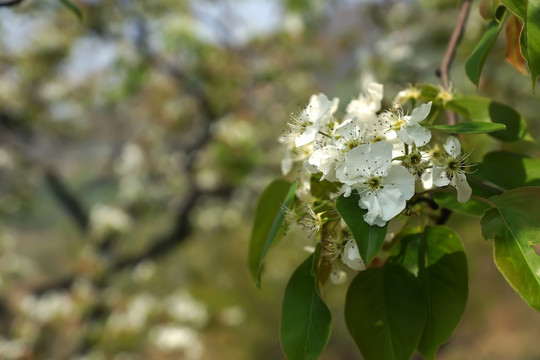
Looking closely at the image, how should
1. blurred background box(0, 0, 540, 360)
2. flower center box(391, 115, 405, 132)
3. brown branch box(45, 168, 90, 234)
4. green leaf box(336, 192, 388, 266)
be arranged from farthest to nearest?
brown branch box(45, 168, 90, 234), blurred background box(0, 0, 540, 360), flower center box(391, 115, 405, 132), green leaf box(336, 192, 388, 266)

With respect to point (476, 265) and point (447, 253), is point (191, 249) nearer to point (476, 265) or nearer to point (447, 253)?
point (476, 265)

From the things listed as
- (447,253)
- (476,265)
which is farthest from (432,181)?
(476,265)

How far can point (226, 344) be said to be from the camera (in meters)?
3.62

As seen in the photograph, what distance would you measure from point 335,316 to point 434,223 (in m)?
3.73

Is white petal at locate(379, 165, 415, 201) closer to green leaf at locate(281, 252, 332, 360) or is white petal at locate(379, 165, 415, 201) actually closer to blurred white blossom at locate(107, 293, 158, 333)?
green leaf at locate(281, 252, 332, 360)

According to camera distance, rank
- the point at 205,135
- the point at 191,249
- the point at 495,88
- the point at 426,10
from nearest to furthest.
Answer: the point at 495,88 < the point at 426,10 < the point at 205,135 < the point at 191,249

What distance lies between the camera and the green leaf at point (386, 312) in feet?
1.48

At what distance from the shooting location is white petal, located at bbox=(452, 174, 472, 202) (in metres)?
0.44

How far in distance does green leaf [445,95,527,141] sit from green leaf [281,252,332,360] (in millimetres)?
286

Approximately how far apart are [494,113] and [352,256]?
0.92 ft

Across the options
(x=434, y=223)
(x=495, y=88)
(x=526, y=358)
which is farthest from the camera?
(x=526, y=358)

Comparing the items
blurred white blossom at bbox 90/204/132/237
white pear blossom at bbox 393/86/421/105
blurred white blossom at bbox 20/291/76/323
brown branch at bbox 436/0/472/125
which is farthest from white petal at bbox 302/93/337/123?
blurred white blossom at bbox 20/291/76/323

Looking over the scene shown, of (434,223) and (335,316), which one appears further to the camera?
(335,316)

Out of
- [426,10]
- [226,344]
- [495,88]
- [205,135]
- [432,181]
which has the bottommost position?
[226,344]
